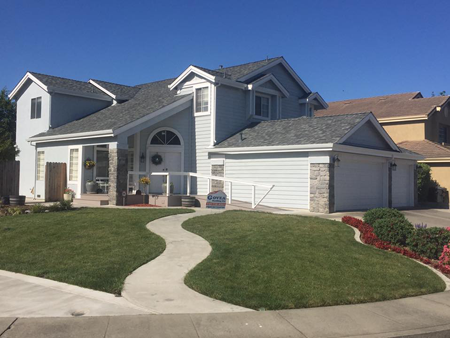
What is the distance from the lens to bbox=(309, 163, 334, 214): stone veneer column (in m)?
16.5

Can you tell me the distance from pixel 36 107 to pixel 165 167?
Answer: 8.81 meters

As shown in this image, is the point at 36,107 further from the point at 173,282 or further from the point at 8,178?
the point at 173,282

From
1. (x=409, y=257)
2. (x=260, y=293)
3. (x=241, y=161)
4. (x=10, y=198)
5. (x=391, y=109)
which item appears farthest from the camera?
(x=391, y=109)

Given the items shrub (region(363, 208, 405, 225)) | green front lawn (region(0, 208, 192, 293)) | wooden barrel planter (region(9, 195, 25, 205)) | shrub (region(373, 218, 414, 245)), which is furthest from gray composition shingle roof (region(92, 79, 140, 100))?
shrub (region(373, 218, 414, 245))

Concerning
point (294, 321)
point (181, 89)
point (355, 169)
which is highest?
point (181, 89)

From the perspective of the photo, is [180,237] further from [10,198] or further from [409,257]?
[10,198]

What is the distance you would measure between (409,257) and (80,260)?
7358 millimetres

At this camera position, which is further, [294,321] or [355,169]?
[355,169]

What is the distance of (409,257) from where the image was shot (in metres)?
10.1

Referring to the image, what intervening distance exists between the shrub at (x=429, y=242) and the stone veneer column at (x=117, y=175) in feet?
37.4

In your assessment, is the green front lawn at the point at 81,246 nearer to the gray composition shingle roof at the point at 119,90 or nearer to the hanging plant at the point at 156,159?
→ the hanging plant at the point at 156,159

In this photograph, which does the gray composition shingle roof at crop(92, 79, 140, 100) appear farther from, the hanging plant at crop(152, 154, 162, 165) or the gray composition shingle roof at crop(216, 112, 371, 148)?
the gray composition shingle roof at crop(216, 112, 371, 148)

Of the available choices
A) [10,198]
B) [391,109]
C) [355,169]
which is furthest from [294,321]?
[391,109]

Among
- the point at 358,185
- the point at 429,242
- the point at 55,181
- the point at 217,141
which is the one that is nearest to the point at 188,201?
the point at 217,141
